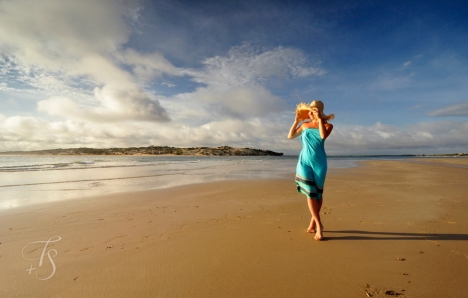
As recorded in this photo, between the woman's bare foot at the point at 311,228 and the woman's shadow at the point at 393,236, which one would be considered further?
the woman's bare foot at the point at 311,228

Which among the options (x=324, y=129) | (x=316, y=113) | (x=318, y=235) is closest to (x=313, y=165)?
(x=324, y=129)

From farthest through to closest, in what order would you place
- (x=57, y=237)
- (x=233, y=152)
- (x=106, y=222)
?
(x=233, y=152) → (x=106, y=222) → (x=57, y=237)

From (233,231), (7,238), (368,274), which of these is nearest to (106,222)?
(7,238)

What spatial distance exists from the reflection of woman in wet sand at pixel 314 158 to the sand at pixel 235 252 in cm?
67

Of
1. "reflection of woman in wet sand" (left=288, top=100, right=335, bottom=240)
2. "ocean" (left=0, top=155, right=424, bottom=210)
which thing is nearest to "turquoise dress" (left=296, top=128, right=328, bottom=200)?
"reflection of woman in wet sand" (left=288, top=100, right=335, bottom=240)

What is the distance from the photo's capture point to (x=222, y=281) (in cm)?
290

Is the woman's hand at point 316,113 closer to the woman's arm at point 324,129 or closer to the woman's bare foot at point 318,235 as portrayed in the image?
the woman's arm at point 324,129

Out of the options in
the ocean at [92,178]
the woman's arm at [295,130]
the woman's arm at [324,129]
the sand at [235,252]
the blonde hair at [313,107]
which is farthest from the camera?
the ocean at [92,178]

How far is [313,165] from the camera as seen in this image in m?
4.23

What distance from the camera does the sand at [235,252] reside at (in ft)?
9.12

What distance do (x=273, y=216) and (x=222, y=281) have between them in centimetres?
316

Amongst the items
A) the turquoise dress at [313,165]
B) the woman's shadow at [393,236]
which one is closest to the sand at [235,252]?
the woman's shadow at [393,236]

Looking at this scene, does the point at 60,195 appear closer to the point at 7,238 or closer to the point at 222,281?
the point at 7,238

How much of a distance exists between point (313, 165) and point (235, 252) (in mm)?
1899
